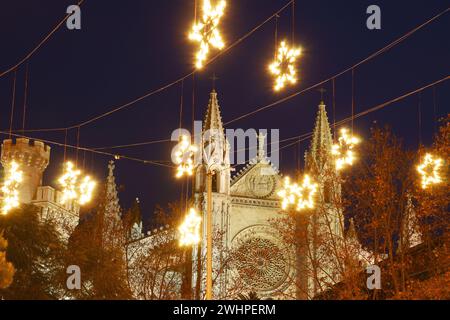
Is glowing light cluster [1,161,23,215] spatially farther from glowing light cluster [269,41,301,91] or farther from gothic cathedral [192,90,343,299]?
gothic cathedral [192,90,343,299]

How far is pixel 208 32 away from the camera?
1421 cm

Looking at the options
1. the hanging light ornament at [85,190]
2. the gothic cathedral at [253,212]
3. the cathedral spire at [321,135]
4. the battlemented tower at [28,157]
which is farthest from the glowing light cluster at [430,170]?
the cathedral spire at [321,135]

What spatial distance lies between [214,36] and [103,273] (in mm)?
13829

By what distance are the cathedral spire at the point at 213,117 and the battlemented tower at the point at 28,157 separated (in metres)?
15.1

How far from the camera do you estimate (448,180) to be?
2167 cm

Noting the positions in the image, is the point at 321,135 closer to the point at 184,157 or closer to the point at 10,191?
the point at 184,157

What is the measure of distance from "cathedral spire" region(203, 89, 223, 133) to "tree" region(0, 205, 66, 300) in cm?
2526

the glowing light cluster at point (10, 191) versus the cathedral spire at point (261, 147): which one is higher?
the cathedral spire at point (261, 147)

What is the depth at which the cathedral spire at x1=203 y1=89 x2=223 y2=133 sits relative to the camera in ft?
167

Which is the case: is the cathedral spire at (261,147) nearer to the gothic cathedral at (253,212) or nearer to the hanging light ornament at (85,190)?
the gothic cathedral at (253,212)

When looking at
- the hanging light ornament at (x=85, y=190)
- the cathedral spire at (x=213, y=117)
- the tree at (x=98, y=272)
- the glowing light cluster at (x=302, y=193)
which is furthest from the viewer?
the cathedral spire at (x=213, y=117)

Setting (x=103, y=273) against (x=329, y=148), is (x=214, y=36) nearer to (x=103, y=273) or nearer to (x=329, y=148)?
(x=103, y=273)

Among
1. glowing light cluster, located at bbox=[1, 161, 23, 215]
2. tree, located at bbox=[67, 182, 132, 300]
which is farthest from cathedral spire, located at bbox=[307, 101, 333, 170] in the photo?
glowing light cluster, located at bbox=[1, 161, 23, 215]

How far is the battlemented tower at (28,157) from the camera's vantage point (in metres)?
36.7
